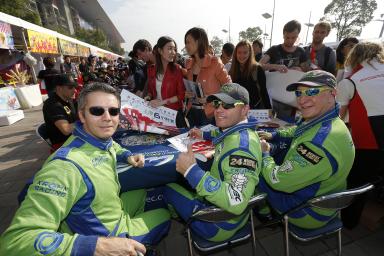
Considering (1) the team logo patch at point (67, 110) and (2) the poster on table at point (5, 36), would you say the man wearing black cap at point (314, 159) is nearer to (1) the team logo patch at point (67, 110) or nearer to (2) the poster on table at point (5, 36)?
(1) the team logo patch at point (67, 110)

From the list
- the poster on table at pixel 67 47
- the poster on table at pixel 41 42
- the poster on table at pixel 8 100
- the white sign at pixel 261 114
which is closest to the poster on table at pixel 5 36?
the poster on table at pixel 41 42

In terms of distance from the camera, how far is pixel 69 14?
48469 millimetres

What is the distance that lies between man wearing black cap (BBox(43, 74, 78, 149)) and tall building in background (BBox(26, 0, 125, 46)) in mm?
28656

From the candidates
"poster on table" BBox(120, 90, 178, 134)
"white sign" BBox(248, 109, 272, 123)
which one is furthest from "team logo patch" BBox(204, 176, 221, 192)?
"white sign" BBox(248, 109, 272, 123)

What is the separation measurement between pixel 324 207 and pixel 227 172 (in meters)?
0.73

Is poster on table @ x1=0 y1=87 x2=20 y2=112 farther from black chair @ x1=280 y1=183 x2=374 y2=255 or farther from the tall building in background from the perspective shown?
the tall building in background

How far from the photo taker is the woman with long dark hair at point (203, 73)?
10.1 feet

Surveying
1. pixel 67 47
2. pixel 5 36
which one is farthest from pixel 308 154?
pixel 67 47

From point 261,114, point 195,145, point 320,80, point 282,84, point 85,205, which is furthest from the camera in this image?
point 282,84

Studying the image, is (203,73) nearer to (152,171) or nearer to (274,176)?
(152,171)

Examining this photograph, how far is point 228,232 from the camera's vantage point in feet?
5.44

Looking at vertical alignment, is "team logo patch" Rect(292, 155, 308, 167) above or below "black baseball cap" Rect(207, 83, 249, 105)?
below

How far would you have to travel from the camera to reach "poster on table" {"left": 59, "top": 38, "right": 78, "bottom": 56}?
17.8m

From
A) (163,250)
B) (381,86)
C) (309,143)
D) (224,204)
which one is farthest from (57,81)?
(381,86)
